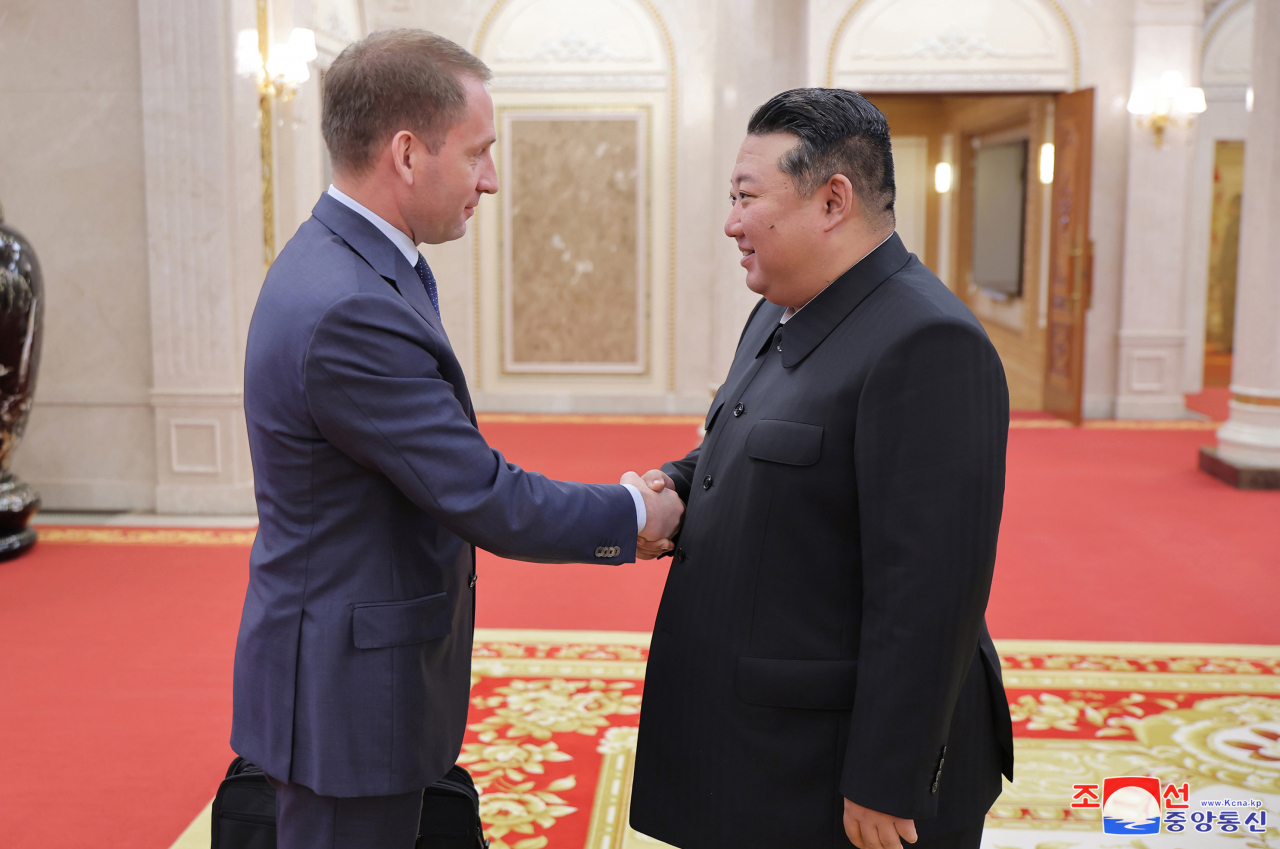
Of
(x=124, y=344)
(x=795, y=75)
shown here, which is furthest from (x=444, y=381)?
(x=795, y=75)

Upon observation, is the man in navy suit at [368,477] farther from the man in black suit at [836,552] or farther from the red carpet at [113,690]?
the red carpet at [113,690]

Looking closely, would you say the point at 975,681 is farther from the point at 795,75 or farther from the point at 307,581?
the point at 795,75

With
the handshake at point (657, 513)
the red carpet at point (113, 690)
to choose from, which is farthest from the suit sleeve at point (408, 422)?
the red carpet at point (113, 690)

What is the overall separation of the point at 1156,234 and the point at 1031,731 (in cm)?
729

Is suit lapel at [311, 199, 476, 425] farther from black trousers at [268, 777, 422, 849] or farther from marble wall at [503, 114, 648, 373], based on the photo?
marble wall at [503, 114, 648, 373]

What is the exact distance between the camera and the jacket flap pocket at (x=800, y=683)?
1590 millimetres

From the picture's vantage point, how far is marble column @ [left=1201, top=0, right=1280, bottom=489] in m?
7.20

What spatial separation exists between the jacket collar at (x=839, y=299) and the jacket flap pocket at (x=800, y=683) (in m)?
0.43

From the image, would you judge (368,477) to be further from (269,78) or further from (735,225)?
(269,78)

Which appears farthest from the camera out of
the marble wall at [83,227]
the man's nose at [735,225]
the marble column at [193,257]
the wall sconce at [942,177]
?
the wall sconce at [942,177]

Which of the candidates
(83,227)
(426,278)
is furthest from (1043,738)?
(83,227)

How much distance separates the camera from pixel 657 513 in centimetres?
185

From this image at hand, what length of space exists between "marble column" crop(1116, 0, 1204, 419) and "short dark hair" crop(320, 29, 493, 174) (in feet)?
29.8

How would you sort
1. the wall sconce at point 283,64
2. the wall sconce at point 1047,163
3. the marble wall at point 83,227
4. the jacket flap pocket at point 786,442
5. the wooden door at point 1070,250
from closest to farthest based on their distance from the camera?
the jacket flap pocket at point 786,442, the marble wall at point 83,227, the wall sconce at point 283,64, the wooden door at point 1070,250, the wall sconce at point 1047,163
